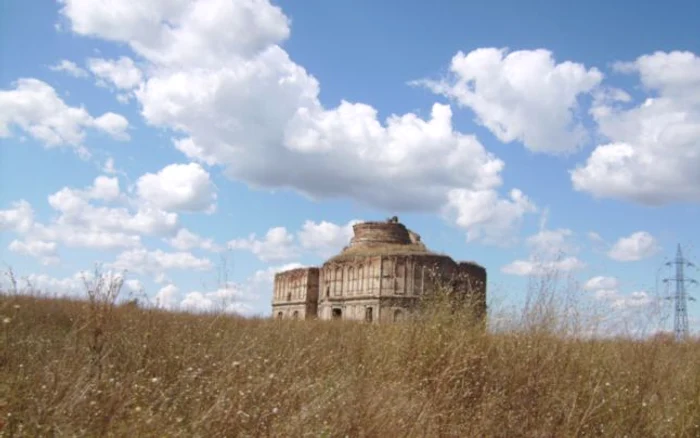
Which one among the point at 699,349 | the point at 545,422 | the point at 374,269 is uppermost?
the point at 374,269

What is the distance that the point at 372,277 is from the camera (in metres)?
41.1

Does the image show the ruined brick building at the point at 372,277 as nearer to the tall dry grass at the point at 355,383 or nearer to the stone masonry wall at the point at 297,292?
the stone masonry wall at the point at 297,292

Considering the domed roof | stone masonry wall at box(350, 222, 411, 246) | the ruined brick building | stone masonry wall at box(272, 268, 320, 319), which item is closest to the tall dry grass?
the ruined brick building

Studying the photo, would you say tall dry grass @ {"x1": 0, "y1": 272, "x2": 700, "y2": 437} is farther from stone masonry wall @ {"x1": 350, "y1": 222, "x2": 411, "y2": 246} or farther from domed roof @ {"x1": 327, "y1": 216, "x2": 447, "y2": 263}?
stone masonry wall @ {"x1": 350, "y1": 222, "x2": 411, "y2": 246}

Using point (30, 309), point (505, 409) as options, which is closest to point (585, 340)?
point (505, 409)

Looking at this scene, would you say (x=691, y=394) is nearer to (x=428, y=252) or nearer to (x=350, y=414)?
(x=350, y=414)

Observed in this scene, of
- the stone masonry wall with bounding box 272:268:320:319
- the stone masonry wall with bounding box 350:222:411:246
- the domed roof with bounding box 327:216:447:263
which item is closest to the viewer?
the domed roof with bounding box 327:216:447:263

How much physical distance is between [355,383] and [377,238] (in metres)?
40.6

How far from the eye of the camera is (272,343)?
26.1ft

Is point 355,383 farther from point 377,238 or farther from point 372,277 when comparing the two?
point 377,238

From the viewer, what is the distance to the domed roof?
4472 cm

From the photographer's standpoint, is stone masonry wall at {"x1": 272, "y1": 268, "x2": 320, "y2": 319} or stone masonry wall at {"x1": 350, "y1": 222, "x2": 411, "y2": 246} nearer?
stone masonry wall at {"x1": 350, "y1": 222, "x2": 411, "y2": 246}

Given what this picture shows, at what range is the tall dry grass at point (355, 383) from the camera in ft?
12.4

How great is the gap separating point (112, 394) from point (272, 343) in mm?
4334
